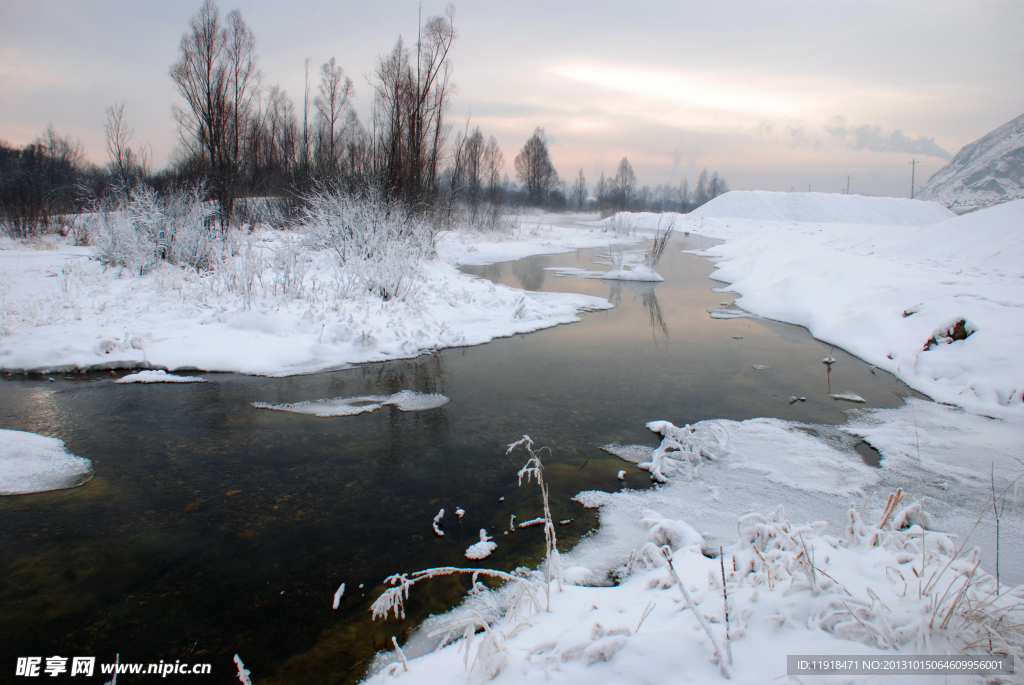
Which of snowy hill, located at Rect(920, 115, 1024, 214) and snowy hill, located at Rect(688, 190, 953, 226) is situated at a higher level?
snowy hill, located at Rect(920, 115, 1024, 214)

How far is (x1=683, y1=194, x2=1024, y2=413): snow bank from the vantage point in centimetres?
578

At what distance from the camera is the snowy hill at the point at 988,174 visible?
60.8 meters

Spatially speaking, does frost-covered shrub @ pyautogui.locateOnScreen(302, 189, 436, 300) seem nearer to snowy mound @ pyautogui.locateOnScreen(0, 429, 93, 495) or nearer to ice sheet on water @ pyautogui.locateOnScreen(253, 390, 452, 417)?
ice sheet on water @ pyautogui.locateOnScreen(253, 390, 452, 417)

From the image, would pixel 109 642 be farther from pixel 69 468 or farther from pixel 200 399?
pixel 200 399

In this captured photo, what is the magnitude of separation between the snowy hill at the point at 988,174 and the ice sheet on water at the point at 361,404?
6581cm

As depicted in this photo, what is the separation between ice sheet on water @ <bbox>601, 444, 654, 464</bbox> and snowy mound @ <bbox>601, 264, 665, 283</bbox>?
409 inches

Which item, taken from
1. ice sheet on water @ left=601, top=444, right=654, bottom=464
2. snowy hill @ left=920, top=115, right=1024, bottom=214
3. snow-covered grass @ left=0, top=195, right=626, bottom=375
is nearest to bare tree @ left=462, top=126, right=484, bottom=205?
snow-covered grass @ left=0, top=195, right=626, bottom=375

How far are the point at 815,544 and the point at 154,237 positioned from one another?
470 inches

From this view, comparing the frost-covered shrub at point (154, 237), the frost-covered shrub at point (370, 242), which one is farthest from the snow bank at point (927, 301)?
the frost-covered shrub at point (154, 237)

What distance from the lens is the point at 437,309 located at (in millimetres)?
8859

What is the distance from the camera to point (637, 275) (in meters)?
14.2

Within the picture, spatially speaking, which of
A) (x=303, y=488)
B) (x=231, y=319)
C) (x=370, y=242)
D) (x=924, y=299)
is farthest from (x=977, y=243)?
(x=231, y=319)

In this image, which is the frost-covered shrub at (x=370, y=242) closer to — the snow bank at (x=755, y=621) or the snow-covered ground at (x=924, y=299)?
the snow-covered ground at (x=924, y=299)

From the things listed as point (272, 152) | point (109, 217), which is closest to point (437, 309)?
point (109, 217)
